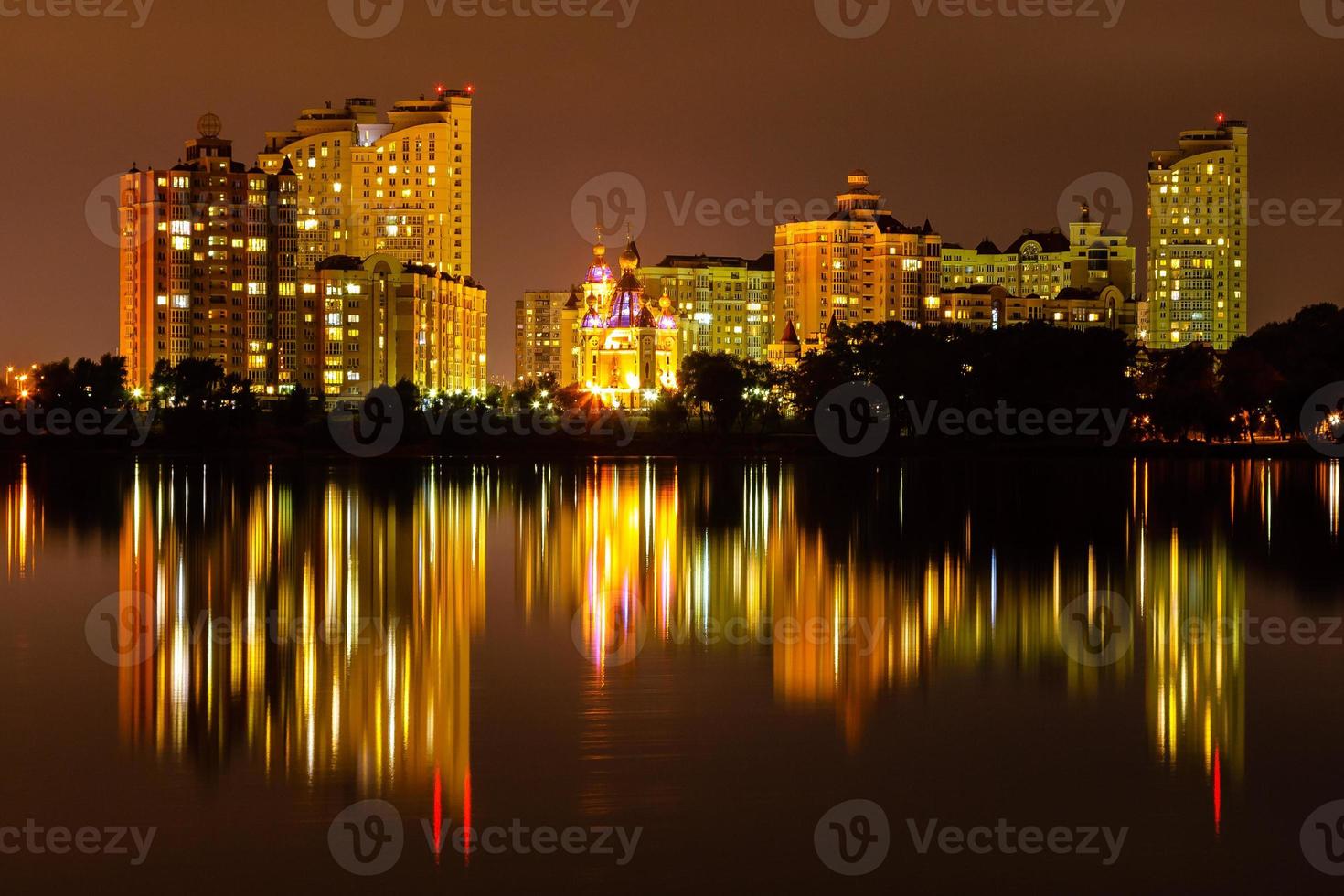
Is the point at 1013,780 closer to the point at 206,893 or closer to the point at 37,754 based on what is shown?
the point at 206,893

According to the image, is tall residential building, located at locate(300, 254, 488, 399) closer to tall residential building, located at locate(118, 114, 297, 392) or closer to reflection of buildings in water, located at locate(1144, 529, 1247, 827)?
tall residential building, located at locate(118, 114, 297, 392)

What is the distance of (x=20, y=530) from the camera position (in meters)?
44.4

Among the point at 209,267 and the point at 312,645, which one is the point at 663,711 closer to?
the point at 312,645

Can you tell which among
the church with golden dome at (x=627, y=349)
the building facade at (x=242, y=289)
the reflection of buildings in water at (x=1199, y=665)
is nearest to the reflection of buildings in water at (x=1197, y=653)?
the reflection of buildings in water at (x=1199, y=665)

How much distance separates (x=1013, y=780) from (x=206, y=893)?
7298 millimetres

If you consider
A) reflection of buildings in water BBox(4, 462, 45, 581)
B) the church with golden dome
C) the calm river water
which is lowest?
the calm river water

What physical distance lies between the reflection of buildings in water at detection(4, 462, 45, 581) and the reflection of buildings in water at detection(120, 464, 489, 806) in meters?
1.93

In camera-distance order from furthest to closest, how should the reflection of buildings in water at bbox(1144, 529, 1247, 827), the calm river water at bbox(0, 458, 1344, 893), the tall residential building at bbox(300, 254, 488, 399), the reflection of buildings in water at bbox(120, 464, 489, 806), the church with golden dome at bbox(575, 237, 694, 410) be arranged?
the tall residential building at bbox(300, 254, 488, 399)
the church with golden dome at bbox(575, 237, 694, 410)
the reflection of buildings in water at bbox(1144, 529, 1247, 827)
the reflection of buildings in water at bbox(120, 464, 489, 806)
the calm river water at bbox(0, 458, 1344, 893)

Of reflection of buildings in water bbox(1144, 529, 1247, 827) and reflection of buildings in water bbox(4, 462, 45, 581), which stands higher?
reflection of buildings in water bbox(4, 462, 45, 581)

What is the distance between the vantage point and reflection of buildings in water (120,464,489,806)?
17828 millimetres

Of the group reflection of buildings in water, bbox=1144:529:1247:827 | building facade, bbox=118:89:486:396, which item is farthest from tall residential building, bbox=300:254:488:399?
reflection of buildings in water, bbox=1144:529:1247:827

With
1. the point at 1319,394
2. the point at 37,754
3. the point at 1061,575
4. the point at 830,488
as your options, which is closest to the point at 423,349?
the point at 1319,394

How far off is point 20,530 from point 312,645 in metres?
22.9

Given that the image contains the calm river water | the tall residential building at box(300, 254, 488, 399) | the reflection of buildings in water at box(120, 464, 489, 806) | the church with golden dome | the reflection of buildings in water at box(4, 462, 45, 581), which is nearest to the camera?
the calm river water
